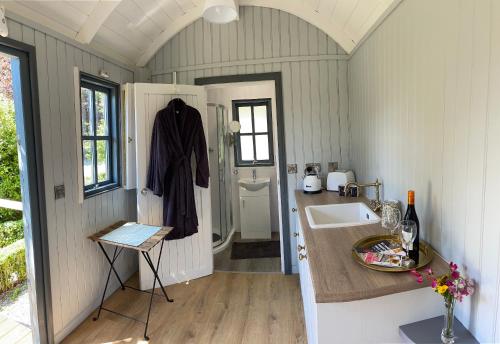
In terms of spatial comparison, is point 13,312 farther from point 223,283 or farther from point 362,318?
point 362,318

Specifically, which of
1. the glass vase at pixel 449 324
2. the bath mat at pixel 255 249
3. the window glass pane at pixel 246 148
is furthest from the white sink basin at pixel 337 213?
the window glass pane at pixel 246 148

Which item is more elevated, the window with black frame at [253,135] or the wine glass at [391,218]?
the window with black frame at [253,135]

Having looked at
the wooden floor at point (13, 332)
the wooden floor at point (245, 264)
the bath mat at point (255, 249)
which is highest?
the bath mat at point (255, 249)

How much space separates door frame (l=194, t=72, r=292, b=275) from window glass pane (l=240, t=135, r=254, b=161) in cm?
154

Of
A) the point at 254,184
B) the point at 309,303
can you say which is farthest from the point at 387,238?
the point at 254,184

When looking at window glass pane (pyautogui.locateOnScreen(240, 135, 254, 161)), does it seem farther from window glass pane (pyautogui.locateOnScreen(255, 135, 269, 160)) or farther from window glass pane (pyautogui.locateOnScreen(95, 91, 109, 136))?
window glass pane (pyautogui.locateOnScreen(95, 91, 109, 136))

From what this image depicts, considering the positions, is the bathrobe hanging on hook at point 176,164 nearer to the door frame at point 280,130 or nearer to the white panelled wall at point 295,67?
the door frame at point 280,130

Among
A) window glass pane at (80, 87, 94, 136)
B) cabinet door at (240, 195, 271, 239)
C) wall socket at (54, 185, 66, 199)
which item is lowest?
cabinet door at (240, 195, 271, 239)

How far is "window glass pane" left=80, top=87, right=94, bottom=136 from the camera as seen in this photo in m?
2.63

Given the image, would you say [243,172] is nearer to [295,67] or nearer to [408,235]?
[295,67]

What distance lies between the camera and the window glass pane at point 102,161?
285 centimetres

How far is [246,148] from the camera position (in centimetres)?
472

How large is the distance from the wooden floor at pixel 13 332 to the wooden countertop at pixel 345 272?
2167 mm

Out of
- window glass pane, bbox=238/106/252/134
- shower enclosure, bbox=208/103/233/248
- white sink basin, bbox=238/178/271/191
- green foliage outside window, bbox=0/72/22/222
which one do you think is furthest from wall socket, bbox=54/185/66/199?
window glass pane, bbox=238/106/252/134
